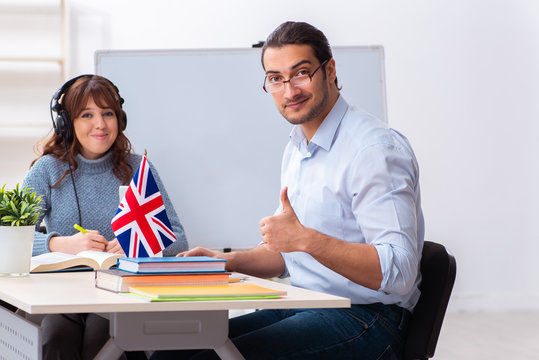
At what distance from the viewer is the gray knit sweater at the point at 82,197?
217 centimetres

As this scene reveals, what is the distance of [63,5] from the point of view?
4.17 meters

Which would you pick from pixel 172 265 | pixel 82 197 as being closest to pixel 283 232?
pixel 172 265

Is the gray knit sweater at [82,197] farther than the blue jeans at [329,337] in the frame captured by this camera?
Yes

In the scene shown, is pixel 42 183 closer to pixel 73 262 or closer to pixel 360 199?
pixel 73 262

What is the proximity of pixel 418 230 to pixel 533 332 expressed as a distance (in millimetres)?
2870

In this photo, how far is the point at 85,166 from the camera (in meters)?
2.29

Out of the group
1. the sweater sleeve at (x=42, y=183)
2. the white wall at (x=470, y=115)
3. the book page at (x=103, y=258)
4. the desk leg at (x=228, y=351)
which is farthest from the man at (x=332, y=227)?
the white wall at (x=470, y=115)

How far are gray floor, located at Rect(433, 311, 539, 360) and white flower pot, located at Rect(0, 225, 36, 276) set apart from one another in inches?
95.4

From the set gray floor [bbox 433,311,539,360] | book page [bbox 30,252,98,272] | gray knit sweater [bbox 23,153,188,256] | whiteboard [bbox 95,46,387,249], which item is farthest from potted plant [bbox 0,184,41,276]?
gray floor [bbox 433,311,539,360]

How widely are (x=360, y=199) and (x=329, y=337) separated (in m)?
0.30

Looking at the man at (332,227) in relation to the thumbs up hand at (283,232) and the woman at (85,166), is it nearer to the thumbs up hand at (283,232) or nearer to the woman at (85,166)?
the thumbs up hand at (283,232)

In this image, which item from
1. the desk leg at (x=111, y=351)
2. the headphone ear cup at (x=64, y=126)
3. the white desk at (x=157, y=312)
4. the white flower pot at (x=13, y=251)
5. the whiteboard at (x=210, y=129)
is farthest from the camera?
the whiteboard at (x=210, y=129)

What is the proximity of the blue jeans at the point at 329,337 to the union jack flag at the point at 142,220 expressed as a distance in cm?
28

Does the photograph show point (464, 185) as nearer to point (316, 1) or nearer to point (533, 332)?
point (533, 332)
